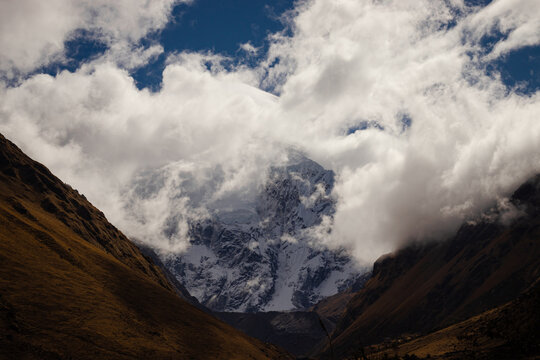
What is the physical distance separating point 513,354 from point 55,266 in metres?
115

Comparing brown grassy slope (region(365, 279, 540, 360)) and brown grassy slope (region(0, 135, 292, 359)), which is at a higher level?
brown grassy slope (region(0, 135, 292, 359))

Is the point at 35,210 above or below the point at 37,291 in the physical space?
above

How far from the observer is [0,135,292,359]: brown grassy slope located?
109062mm

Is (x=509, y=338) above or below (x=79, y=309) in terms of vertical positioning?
below

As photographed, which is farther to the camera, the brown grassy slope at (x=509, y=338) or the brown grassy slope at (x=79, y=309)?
the brown grassy slope at (x=79, y=309)

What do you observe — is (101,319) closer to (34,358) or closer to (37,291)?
(37,291)

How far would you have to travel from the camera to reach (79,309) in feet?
418

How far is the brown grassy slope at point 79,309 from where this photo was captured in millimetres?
109062

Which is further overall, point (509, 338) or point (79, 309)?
point (79, 309)

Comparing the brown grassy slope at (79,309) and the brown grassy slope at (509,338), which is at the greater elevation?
the brown grassy slope at (79,309)

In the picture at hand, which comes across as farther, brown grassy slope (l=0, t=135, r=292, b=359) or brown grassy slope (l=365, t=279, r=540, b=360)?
brown grassy slope (l=0, t=135, r=292, b=359)

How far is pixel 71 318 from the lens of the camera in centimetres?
12038

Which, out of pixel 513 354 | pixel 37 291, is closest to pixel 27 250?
pixel 37 291

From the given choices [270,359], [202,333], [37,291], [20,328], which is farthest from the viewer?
[270,359]
